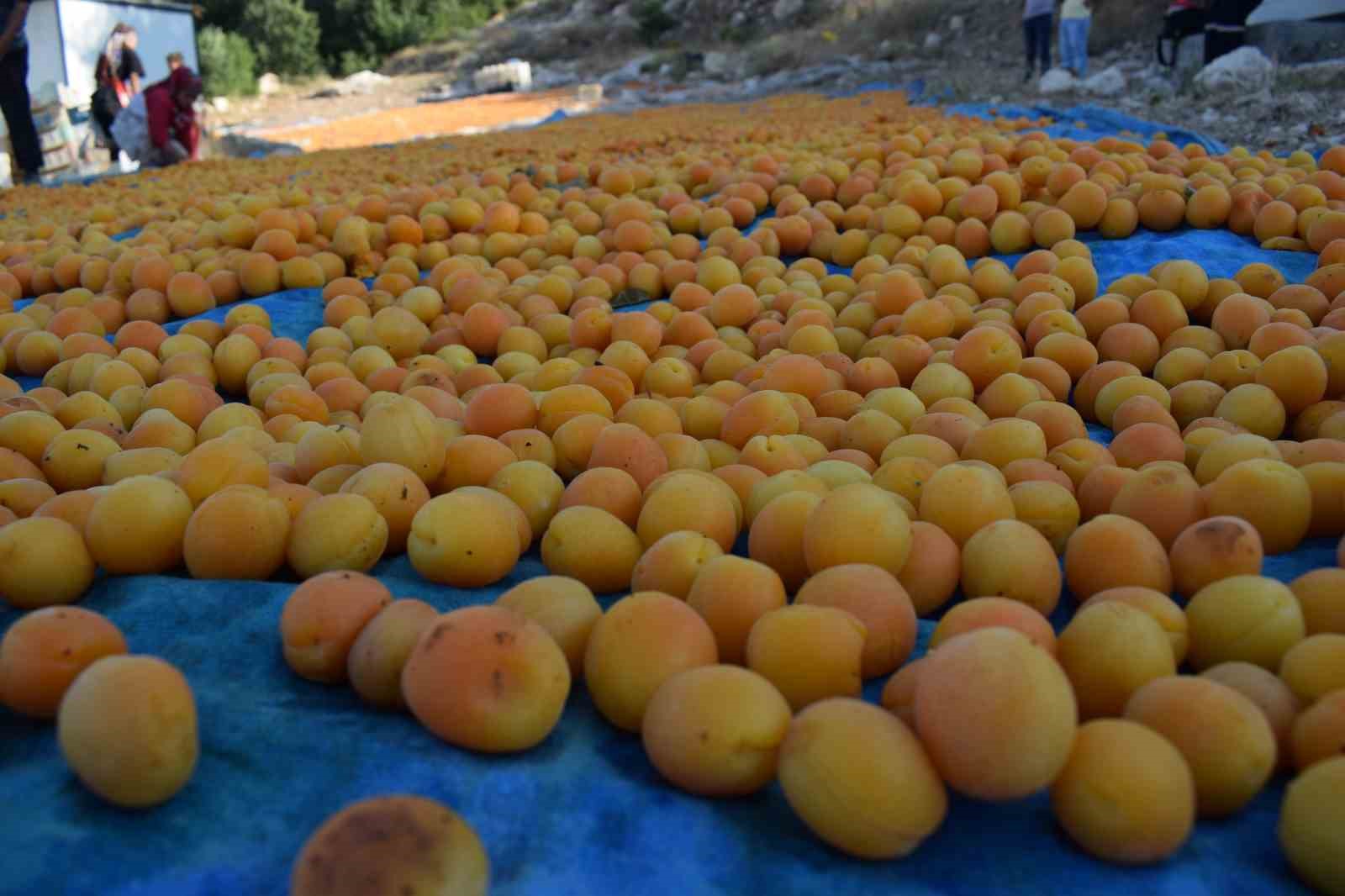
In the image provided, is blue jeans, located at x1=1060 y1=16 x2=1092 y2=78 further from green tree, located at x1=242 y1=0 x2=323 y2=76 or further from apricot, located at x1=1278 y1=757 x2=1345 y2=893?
green tree, located at x1=242 y1=0 x2=323 y2=76

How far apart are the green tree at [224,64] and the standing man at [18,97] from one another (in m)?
13.3

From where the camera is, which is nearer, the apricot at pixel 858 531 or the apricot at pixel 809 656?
the apricot at pixel 809 656

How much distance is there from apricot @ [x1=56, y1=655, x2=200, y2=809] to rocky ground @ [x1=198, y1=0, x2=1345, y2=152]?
18.7 feet

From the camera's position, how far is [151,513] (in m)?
1.50

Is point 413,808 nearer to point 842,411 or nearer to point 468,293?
point 842,411

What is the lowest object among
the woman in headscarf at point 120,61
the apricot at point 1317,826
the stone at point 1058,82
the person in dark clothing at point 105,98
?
the apricot at point 1317,826

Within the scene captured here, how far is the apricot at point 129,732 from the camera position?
0.96 meters

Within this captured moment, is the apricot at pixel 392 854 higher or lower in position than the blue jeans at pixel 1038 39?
lower

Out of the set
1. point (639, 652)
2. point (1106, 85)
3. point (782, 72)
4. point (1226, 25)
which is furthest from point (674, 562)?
point (782, 72)

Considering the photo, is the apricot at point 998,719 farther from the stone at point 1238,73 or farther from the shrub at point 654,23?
the shrub at point 654,23

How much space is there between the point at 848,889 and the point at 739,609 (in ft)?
1.26

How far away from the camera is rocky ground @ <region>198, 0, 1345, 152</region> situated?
22.0 ft

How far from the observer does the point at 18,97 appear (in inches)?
321

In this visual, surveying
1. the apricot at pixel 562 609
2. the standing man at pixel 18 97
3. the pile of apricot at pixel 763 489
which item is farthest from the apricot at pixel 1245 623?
the standing man at pixel 18 97
